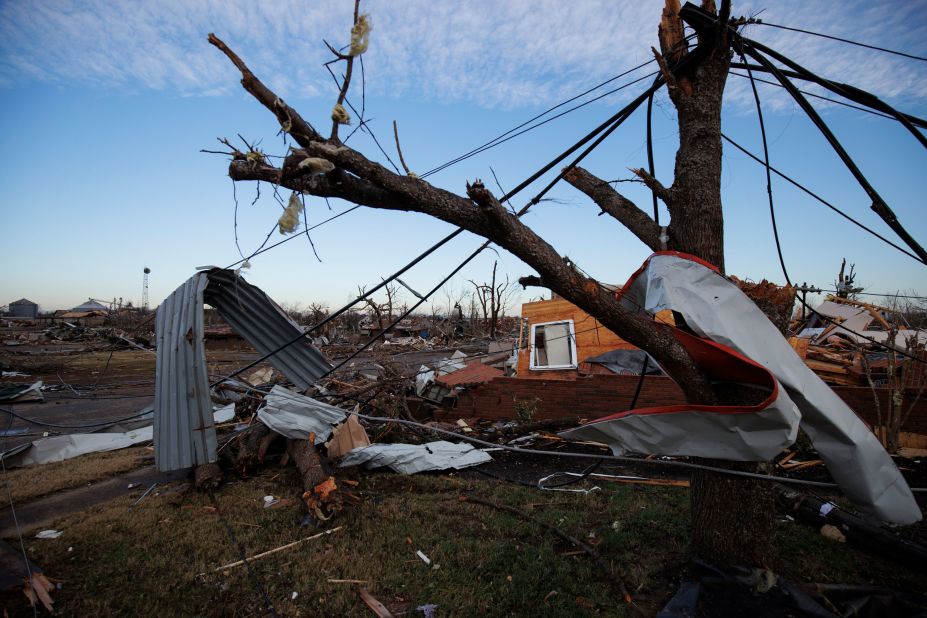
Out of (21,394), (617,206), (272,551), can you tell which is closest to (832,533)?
(617,206)

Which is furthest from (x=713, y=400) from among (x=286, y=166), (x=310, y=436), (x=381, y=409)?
(x=381, y=409)

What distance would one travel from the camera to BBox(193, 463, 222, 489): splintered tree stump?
216 inches

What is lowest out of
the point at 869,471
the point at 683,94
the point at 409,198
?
the point at 869,471

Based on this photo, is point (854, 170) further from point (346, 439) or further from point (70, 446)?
point (70, 446)

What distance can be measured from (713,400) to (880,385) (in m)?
7.29

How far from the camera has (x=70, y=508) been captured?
16.8 feet

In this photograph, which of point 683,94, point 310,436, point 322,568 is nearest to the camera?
point 683,94

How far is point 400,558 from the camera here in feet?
12.6

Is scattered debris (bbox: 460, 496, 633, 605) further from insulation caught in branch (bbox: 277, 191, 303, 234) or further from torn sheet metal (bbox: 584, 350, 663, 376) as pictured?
torn sheet metal (bbox: 584, 350, 663, 376)

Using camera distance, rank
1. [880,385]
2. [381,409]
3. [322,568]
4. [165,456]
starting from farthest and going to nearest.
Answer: [381,409] < [880,385] < [165,456] < [322,568]

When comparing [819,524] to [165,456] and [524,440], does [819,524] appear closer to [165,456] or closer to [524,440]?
[524,440]

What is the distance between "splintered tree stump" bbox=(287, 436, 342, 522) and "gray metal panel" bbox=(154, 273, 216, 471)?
1.08m

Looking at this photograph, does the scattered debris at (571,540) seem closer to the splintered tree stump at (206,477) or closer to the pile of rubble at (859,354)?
the splintered tree stump at (206,477)

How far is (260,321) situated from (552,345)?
7.40 m
